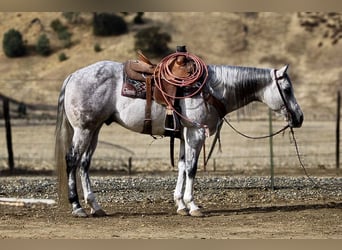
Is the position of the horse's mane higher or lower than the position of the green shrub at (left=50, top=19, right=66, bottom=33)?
lower

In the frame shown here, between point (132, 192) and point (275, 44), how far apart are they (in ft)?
150

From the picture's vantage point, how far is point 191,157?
34.2 feet

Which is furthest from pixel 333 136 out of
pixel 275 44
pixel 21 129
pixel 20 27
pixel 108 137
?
pixel 20 27

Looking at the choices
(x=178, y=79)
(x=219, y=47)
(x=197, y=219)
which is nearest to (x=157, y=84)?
(x=178, y=79)

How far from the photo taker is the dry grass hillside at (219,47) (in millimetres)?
46594

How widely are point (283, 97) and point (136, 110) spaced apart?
6.46ft

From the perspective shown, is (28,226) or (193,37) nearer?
(28,226)

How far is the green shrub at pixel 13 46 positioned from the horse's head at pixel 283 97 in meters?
47.8

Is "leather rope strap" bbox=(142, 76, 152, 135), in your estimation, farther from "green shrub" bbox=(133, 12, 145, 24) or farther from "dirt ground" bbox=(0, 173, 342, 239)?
"green shrub" bbox=(133, 12, 145, 24)

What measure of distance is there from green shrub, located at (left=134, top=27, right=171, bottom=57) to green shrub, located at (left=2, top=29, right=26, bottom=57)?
842 centimetres

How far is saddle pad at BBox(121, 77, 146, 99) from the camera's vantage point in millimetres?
10141

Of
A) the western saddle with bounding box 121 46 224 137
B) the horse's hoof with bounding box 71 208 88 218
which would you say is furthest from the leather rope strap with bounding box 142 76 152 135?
the horse's hoof with bounding box 71 208 88 218

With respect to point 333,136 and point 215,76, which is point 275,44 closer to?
point 333,136

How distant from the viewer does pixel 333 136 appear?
29.5 meters
